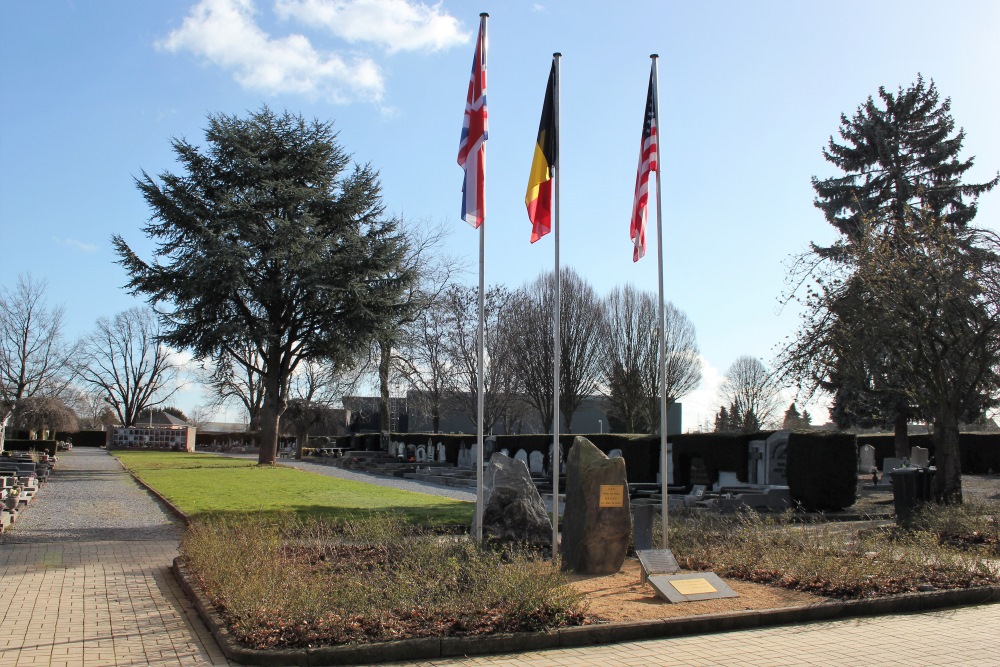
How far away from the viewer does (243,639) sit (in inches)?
240

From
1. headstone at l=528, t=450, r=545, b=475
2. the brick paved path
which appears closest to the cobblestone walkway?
the brick paved path

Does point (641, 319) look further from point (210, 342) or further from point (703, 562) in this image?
point (703, 562)

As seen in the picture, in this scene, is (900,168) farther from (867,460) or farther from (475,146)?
(475,146)

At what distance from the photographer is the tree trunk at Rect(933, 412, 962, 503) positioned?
16594mm

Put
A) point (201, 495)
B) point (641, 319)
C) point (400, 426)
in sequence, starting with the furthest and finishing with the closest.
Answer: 1. point (400, 426)
2. point (641, 319)
3. point (201, 495)

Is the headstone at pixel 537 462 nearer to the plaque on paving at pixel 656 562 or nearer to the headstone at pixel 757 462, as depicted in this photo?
the headstone at pixel 757 462

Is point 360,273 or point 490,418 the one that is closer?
point 360,273

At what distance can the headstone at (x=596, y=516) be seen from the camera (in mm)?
9398

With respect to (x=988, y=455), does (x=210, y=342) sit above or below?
above

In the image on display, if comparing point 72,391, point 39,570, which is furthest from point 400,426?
point 39,570

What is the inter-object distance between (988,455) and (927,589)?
27152mm

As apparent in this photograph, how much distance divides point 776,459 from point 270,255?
63.0ft

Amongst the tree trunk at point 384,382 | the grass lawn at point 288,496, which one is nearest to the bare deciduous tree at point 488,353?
the tree trunk at point 384,382

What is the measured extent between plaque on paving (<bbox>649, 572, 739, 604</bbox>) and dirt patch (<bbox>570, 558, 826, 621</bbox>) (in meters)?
0.07
